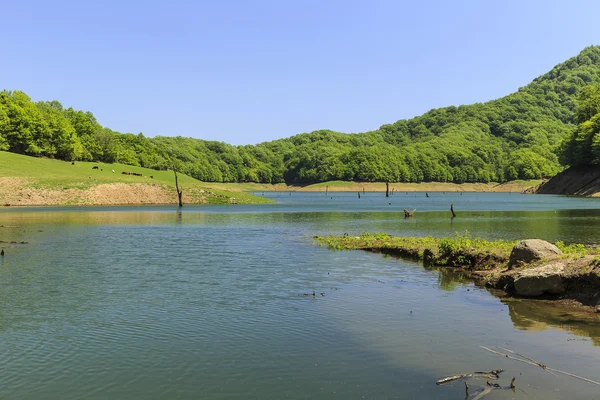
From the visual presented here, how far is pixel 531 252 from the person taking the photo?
26234mm

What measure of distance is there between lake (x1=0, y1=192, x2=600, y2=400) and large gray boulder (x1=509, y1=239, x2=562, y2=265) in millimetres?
2749

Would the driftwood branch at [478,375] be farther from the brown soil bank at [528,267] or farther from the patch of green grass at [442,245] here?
the patch of green grass at [442,245]

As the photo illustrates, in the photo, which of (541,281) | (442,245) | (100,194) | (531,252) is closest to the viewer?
(541,281)

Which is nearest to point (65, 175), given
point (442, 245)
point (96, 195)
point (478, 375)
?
point (96, 195)

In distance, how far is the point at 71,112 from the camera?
188250 millimetres

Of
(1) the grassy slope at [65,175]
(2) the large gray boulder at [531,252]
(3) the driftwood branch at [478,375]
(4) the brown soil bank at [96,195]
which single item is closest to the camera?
(3) the driftwood branch at [478,375]

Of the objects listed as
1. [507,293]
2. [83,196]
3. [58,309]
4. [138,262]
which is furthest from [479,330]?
[83,196]

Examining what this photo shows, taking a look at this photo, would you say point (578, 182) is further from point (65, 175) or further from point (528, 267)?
point (528, 267)

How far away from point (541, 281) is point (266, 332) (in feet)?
44.3

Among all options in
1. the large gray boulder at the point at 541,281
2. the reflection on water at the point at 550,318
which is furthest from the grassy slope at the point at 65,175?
the reflection on water at the point at 550,318

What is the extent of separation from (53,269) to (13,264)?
355 cm

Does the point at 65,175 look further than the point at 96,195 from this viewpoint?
Yes

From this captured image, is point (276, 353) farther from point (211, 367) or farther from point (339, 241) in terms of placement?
point (339, 241)

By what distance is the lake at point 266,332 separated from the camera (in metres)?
13.4
